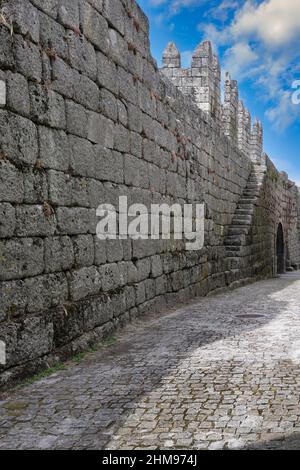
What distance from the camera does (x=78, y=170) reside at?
18.7 feet

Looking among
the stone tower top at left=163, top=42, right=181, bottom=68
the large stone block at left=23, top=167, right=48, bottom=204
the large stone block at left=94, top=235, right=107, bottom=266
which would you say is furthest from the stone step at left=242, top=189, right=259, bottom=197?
the large stone block at left=23, top=167, right=48, bottom=204

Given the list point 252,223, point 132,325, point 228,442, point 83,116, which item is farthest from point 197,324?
point 252,223

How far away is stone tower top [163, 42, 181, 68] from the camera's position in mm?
13375

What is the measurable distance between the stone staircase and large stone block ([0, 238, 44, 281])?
8290 millimetres

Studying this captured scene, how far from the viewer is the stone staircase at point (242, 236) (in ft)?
43.7

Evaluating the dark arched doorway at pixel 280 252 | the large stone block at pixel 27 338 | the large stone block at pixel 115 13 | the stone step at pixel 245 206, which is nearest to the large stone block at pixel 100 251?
the large stone block at pixel 27 338

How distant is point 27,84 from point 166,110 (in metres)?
4.43

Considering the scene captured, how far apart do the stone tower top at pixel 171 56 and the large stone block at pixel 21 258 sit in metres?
9.58

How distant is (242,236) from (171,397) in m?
10.3

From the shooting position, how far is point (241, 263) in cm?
1372

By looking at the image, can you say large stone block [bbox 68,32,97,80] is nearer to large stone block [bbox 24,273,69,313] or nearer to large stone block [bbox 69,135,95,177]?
large stone block [bbox 69,135,95,177]

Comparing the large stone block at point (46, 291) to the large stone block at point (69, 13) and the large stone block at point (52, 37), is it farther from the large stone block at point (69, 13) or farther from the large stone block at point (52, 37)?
the large stone block at point (69, 13)
